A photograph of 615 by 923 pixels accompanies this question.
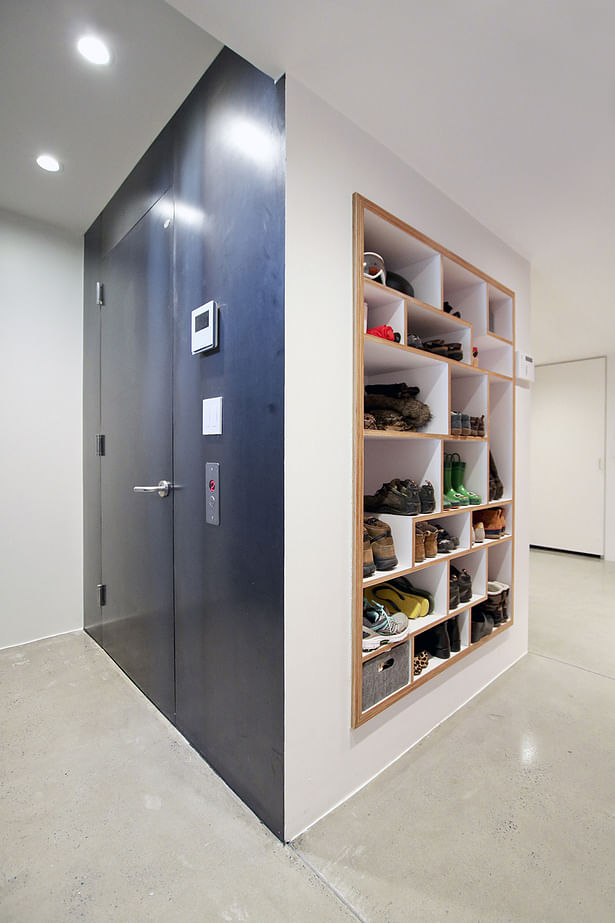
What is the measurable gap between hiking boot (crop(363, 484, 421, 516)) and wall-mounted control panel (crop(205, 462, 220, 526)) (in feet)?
2.34

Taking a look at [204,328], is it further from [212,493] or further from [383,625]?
[383,625]

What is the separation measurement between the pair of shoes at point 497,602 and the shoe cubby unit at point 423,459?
0.01 meters

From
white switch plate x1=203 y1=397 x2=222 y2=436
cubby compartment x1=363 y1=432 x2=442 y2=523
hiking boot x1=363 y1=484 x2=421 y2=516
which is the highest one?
white switch plate x1=203 y1=397 x2=222 y2=436

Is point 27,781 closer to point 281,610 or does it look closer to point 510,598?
point 281,610

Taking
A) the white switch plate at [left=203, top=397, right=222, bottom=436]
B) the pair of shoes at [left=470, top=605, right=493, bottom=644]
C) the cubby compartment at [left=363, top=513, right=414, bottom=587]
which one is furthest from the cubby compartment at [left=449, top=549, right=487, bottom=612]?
the white switch plate at [left=203, top=397, right=222, bottom=436]

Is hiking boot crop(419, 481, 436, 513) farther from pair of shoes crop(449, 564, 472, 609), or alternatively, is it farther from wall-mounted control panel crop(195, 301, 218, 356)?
wall-mounted control panel crop(195, 301, 218, 356)

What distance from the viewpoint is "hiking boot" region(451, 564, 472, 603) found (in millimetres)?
2145

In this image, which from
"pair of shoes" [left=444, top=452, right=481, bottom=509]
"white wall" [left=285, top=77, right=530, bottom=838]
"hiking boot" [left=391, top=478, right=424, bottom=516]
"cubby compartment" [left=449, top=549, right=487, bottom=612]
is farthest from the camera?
"cubby compartment" [left=449, top=549, right=487, bottom=612]

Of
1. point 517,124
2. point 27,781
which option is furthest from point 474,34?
point 27,781

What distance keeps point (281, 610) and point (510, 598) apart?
5.73ft

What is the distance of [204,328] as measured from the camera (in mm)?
1624

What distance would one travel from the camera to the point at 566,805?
1.51 metres

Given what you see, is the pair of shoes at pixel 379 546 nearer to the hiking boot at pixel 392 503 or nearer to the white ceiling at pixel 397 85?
the hiking boot at pixel 392 503

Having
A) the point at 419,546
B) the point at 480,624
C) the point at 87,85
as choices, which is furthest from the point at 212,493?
the point at 87,85
